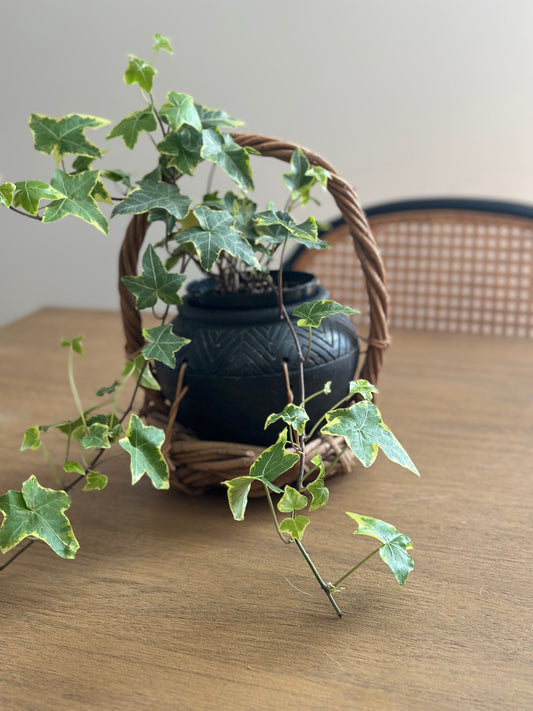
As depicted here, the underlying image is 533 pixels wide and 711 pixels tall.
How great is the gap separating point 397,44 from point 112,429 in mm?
1547

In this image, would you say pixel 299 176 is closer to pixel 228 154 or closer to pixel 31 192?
pixel 228 154

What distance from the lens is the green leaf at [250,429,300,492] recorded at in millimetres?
579

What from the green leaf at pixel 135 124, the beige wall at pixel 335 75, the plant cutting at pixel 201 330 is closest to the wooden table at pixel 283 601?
the plant cutting at pixel 201 330

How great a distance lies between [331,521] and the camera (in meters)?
0.74

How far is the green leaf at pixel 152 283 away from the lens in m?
0.69

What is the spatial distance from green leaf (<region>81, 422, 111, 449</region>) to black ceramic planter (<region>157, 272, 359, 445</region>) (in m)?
0.12

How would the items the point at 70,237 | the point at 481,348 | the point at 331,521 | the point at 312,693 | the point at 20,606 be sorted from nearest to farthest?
the point at 312,693, the point at 20,606, the point at 331,521, the point at 481,348, the point at 70,237

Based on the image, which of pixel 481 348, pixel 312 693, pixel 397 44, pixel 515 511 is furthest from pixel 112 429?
pixel 397 44

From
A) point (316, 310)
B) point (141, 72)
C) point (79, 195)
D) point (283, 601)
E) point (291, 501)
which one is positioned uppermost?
point (141, 72)

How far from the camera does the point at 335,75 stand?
6.35 ft

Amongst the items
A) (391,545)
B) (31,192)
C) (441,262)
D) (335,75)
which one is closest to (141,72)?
(31,192)

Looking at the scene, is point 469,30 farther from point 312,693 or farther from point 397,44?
point 312,693

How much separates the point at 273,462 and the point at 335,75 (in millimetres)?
1610

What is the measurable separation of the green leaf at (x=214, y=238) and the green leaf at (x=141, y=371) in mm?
125
